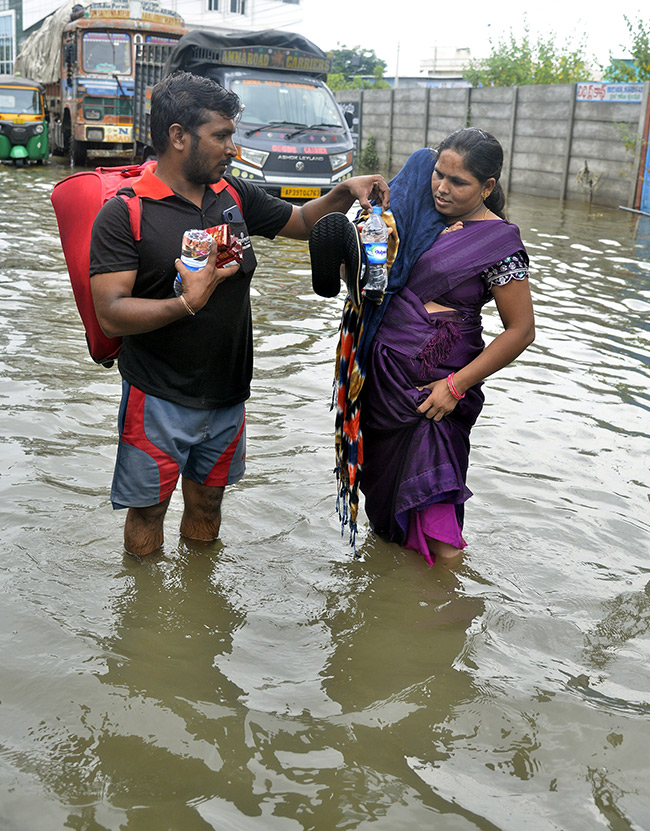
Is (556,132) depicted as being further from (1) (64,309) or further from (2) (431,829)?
(2) (431,829)

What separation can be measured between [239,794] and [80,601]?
1217 mm

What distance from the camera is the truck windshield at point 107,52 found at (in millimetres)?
18031

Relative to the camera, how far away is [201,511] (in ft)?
11.9

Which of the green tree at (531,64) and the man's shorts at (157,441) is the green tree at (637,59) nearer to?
the green tree at (531,64)

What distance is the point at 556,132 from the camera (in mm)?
16922

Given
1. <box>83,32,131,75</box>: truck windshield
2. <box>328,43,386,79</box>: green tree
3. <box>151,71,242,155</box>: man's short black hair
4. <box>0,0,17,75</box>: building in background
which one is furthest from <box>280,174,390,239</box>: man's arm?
<box>328,43,386,79</box>: green tree

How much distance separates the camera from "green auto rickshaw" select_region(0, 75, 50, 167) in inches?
738

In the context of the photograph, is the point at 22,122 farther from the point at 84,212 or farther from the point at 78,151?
the point at 84,212

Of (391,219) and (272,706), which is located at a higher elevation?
(391,219)

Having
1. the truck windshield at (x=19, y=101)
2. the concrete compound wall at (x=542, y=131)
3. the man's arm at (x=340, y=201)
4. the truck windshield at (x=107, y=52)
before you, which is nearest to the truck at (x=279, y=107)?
the concrete compound wall at (x=542, y=131)

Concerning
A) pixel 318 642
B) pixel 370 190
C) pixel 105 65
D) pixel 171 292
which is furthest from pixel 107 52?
pixel 318 642

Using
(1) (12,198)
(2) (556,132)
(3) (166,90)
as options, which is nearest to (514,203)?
(2) (556,132)

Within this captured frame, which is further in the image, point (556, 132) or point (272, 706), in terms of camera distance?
point (556, 132)

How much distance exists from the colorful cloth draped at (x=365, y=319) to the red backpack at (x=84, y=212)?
0.70 m
